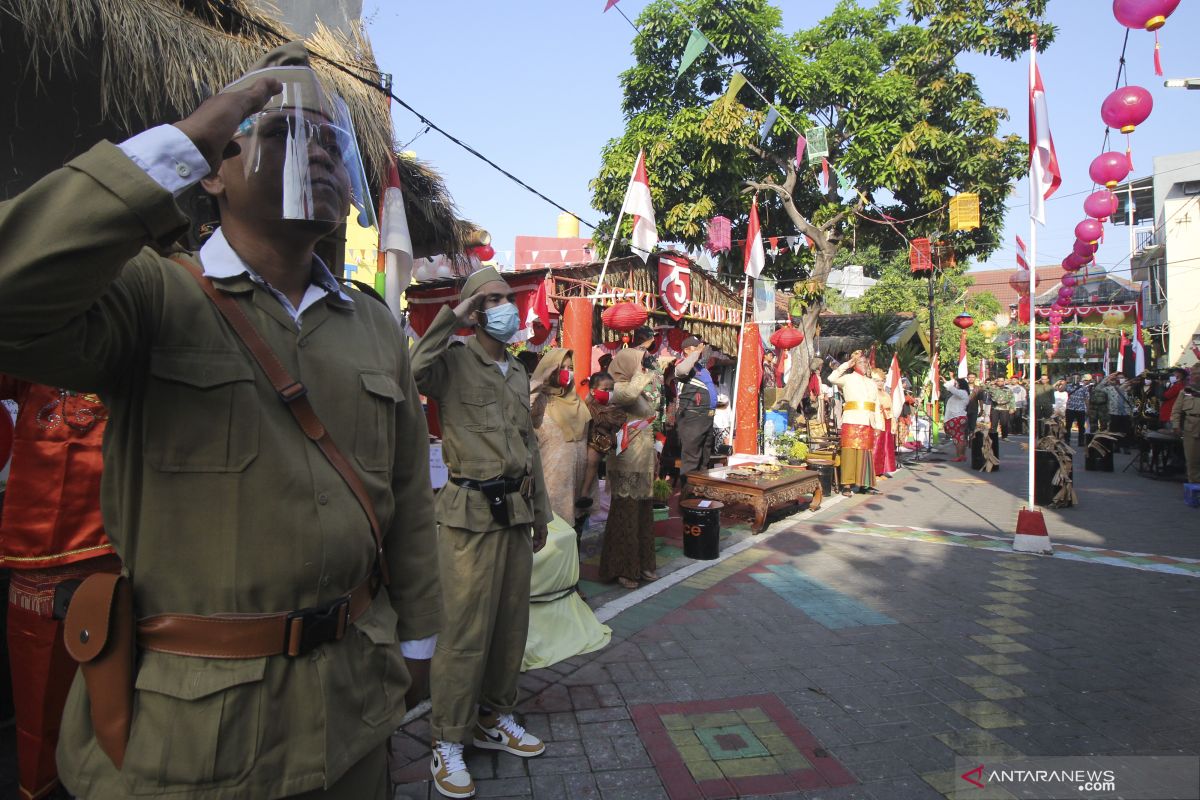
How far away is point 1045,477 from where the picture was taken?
1006 cm

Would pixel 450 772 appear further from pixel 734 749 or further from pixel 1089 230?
pixel 1089 230

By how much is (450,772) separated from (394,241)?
3779 mm

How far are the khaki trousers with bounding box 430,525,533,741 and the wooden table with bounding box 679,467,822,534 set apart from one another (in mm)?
5433

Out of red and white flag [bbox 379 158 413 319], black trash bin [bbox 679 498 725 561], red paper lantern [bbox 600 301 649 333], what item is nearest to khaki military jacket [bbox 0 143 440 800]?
red and white flag [bbox 379 158 413 319]

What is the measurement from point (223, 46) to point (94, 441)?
3.06 meters

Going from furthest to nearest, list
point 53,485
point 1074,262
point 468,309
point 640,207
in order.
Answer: point 1074,262
point 640,207
point 468,309
point 53,485

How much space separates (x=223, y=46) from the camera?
14.1 feet

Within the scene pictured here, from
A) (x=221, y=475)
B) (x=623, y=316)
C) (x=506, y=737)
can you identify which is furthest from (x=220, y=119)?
(x=623, y=316)

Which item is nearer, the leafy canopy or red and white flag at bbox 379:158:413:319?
red and white flag at bbox 379:158:413:319

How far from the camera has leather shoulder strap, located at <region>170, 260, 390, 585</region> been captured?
1370 millimetres

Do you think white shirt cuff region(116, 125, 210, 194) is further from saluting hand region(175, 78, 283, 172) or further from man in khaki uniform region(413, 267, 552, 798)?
man in khaki uniform region(413, 267, 552, 798)

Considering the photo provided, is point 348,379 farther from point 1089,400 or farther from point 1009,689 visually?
point 1089,400

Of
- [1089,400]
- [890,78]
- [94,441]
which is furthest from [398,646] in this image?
[1089,400]

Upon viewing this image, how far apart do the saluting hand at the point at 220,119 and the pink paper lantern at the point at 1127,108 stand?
9.46 meters
